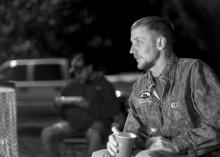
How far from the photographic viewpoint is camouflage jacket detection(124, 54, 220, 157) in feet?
8.37

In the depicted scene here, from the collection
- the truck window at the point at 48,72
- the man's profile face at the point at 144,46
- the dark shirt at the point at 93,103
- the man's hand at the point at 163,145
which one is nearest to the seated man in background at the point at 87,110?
the dark shirt at the point at 93,103

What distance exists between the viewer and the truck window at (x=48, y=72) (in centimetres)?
1131

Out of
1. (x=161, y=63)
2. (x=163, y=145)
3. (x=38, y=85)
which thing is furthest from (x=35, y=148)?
(x=163, y=145)

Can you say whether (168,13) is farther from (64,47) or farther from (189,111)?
(189,111)

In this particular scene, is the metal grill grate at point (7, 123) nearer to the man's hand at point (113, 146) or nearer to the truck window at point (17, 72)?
the man's hand at point (113, 146)

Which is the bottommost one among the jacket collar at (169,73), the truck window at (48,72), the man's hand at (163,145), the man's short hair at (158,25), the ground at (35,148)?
the ground at (35,148)

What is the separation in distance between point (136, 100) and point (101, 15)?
738cm

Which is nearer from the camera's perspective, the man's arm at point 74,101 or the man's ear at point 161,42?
the man's ear at point 161,42

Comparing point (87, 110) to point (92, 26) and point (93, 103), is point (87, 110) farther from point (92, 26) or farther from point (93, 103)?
point (92, 26)

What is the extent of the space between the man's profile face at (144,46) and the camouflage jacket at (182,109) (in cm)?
10

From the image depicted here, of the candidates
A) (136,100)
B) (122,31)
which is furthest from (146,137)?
(122,31)

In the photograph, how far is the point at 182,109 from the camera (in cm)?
265

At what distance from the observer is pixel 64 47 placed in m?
12.7

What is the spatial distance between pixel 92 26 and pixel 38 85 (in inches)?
69.6
